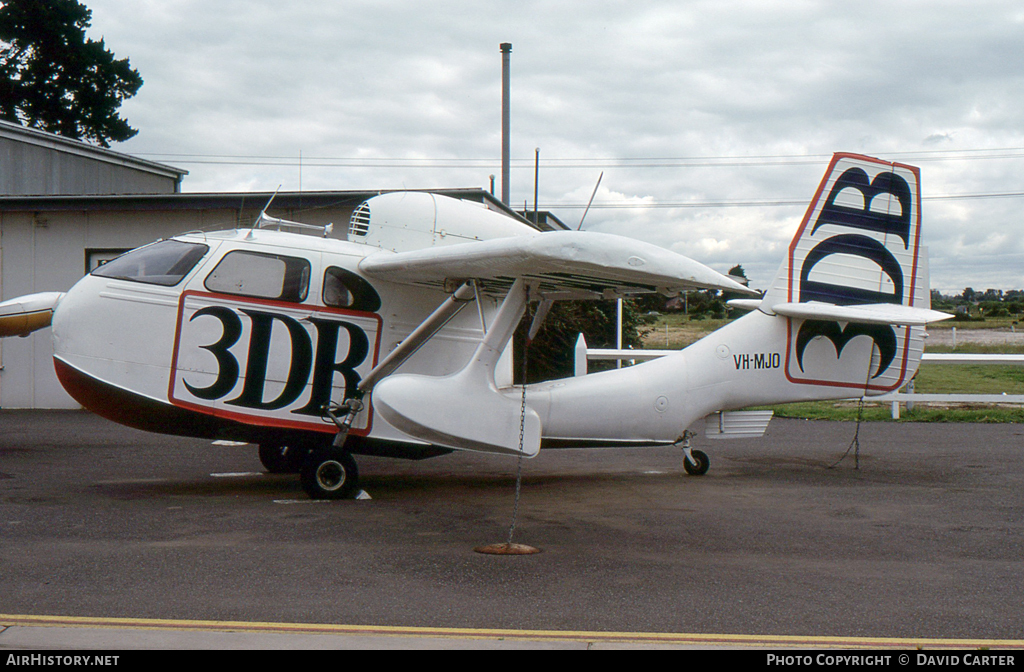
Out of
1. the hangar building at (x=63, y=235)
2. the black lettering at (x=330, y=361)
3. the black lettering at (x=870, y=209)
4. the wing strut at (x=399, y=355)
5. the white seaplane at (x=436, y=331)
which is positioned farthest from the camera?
the hangar building at (x=63, y=235)

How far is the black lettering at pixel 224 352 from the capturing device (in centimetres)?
866

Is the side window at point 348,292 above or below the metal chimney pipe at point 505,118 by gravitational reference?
below

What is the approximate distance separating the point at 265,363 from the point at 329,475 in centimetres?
Answer: 130

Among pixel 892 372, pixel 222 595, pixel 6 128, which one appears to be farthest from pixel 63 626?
pixel 6 128

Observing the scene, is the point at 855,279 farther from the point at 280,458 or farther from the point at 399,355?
the point at 280,458

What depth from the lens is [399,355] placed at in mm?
9055

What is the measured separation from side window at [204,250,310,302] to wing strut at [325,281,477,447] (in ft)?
3.56

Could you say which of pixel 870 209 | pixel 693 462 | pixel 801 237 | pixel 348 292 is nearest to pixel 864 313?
pixel 801 237

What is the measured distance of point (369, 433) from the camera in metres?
9.27

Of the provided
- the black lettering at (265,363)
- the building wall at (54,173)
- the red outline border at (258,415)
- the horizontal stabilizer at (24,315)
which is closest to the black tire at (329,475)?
the red outline border at (258,415)

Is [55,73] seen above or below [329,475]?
above

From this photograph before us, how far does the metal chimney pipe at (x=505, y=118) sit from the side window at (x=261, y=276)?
12783 mm

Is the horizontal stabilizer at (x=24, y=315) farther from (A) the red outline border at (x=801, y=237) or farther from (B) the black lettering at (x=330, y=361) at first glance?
(A) the red outline border at (x=801, y=237)
